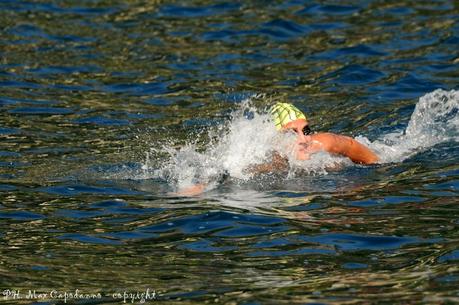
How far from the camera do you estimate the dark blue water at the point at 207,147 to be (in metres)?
8.10

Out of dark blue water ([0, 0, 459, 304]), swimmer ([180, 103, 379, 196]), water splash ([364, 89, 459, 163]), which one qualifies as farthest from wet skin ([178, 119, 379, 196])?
water splash ([364, 89, 459, 163])

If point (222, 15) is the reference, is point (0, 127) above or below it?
below

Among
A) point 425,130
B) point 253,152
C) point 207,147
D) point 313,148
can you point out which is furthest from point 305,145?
point 425,130

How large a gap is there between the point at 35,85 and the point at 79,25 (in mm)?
3720

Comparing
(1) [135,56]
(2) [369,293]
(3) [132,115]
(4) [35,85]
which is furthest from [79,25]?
(2) [369,293]

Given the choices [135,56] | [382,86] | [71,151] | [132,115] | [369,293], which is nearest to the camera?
[369,293]

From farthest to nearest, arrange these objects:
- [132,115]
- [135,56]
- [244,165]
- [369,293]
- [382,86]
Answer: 1. [135,56]
2. [382,86]
3. [132,115]
4. [244,165]
5. [369,293]

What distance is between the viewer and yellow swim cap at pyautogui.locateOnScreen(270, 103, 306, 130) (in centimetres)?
1175

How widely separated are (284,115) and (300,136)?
329mm

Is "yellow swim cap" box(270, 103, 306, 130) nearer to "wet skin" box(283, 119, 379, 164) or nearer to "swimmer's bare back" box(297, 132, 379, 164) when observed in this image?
"wet skin" box(283, 119, 379, 164)

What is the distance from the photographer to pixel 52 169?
11.8 metres

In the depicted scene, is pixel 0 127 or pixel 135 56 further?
pixel 135 56

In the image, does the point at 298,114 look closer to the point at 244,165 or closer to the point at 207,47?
the point at 244,165

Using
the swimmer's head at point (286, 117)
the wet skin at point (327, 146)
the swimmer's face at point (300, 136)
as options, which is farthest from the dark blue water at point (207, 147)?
the swimmer's head at point (286, 117)
